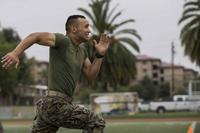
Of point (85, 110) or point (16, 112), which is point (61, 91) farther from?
point (16, 112)

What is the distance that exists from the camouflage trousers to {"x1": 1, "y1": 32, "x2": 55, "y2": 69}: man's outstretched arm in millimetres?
548

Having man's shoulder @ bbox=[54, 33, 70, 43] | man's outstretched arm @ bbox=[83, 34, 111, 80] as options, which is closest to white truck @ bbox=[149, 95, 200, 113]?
man's outstretched arm @ bbox=[83, 34, 111, 80]

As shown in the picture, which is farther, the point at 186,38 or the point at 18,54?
the point at 186,38

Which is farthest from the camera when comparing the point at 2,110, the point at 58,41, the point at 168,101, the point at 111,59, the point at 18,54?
the point at 168,101

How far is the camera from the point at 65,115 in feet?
17.6

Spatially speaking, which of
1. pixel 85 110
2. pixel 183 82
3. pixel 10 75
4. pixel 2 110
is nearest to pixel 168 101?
pixel 2 110

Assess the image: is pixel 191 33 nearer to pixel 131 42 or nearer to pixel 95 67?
pixel 131 42

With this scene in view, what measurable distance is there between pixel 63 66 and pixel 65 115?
472 millimetres

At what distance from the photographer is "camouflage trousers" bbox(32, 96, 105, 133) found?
5348 mm

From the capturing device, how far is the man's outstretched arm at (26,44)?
16.0ft

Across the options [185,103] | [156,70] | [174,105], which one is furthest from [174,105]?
[156,70]

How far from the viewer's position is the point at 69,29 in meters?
5.48

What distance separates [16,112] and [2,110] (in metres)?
3.46

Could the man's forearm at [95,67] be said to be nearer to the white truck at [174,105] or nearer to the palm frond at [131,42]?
the palm frond at [131,42]
